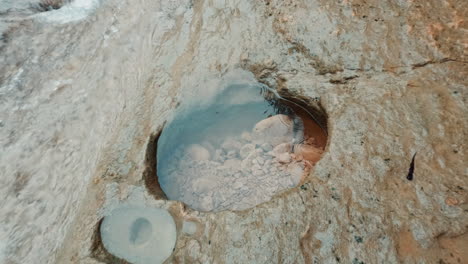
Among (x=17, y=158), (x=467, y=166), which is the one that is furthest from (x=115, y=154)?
(x=467, y=166)

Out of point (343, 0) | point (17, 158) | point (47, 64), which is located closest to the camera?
point (17, 158)

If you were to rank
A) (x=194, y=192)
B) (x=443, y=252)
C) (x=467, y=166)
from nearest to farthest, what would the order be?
(x=443, y=252) → (x=467, y=166) → (x=194, y=192)

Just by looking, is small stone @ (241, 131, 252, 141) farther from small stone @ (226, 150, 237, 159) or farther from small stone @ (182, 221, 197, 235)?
small stone @ (182, 221, 197, 235)

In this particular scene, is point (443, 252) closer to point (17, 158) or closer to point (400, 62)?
point (400, 62)

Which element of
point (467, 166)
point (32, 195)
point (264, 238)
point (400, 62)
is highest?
point (400, 62)

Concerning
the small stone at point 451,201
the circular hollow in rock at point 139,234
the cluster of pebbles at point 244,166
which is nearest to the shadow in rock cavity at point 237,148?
the cluster of pebbles at point 244,166

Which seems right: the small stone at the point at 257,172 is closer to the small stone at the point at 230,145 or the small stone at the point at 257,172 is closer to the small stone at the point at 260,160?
the small stone at the point at 260,160

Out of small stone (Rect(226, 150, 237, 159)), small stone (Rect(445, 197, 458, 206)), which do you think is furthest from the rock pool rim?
small stone (Rect(445, 197, 458, 206))
